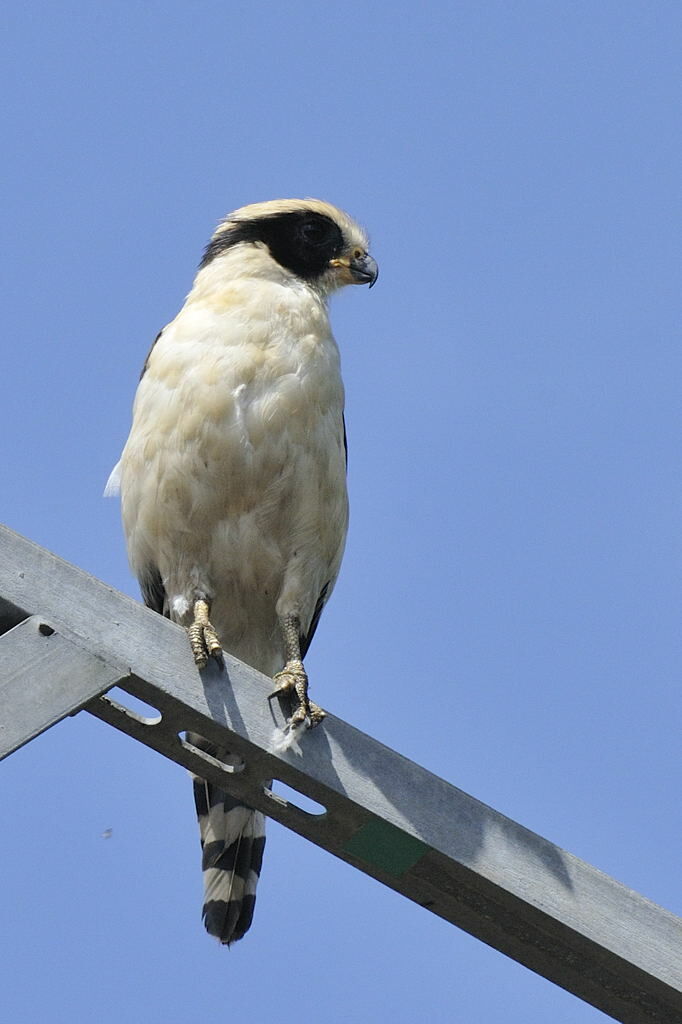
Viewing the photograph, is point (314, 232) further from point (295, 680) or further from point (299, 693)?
point (299, 693)

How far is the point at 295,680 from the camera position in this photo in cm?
365

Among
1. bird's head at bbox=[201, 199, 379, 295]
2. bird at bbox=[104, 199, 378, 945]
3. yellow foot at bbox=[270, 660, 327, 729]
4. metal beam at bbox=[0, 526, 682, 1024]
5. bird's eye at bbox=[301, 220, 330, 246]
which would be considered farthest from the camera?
bird's eye at bbox=[301, 220, 330, 246]

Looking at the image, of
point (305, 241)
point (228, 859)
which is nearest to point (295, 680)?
point (228, 859)

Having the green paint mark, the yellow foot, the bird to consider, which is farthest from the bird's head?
the green paint mark

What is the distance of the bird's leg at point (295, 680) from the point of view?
2979mm

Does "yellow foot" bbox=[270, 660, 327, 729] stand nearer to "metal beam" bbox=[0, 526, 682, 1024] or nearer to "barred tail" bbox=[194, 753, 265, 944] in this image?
"metal beam" bbox=[0, 526, 682, 1024]

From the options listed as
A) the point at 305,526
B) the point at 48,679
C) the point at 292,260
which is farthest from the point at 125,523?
the point at 48,679

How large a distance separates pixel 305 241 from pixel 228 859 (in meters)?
2.58

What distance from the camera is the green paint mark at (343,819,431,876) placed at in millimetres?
2877

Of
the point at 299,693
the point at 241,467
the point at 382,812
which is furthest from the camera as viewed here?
the point at 241,467

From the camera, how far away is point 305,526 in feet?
15.6

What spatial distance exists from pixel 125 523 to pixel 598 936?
2.49m

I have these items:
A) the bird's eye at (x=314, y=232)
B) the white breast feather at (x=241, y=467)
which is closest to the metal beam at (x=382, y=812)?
the white breast feather at (x=241, y=467)

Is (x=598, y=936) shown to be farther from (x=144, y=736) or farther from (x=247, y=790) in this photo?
(x=144, y=736)
